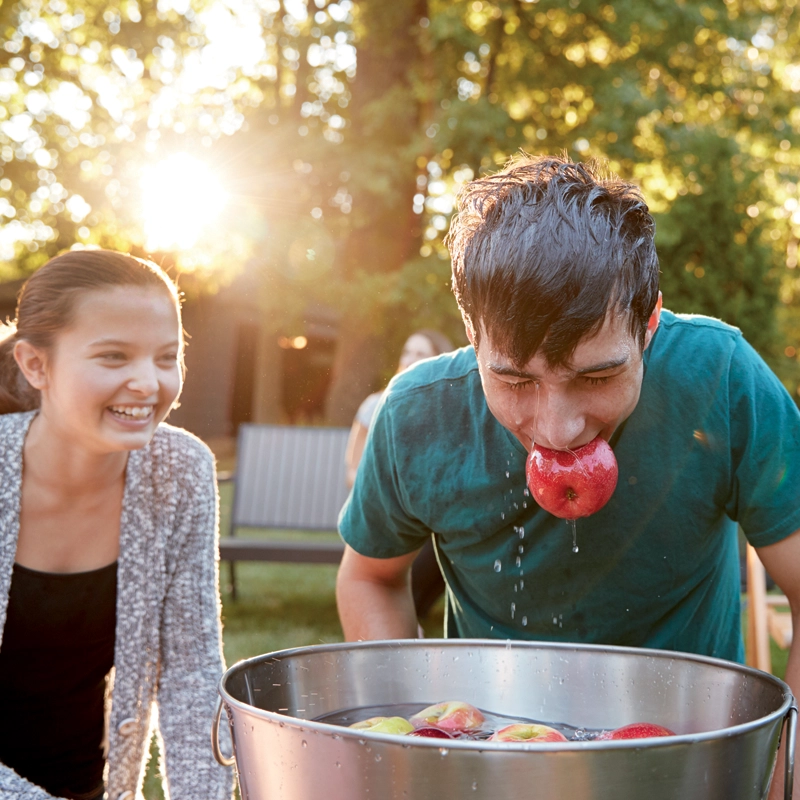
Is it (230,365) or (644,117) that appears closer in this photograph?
(644,117)

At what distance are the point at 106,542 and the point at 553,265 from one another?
131cm

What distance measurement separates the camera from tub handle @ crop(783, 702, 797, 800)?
1075 mm

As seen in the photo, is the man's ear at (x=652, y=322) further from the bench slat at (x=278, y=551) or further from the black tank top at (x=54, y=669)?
the bench slat at (x=278, y=551)

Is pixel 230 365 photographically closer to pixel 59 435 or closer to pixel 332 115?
pixel 332 115

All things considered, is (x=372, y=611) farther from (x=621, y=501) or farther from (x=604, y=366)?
(x=604, y=366)

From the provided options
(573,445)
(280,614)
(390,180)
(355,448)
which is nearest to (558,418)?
(573,445)

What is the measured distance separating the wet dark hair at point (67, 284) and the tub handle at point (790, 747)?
1512mm

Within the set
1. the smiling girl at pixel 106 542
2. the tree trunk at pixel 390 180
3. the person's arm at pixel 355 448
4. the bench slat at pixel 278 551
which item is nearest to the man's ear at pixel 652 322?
the smiling girl at pixel 106 542

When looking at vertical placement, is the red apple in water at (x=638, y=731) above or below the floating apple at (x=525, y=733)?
above

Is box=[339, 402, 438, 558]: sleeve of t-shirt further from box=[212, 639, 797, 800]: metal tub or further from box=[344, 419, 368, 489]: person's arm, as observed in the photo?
box=[344, 419, 368, 489]: person's arm

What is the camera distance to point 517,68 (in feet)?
44.4

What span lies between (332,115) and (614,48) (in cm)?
408

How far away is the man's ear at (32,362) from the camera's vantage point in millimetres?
2094

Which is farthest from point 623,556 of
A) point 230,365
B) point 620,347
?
point 230,365
